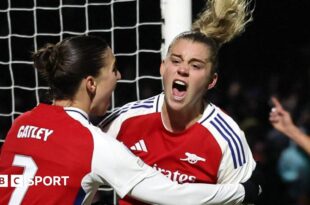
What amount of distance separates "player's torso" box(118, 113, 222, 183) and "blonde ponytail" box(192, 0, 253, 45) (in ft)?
1.38

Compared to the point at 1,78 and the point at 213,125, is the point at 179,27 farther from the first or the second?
the point at 1,78

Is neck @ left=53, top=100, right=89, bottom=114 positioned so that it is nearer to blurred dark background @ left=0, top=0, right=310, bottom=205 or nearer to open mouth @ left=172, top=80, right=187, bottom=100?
open mouth @ left=172, top=80, right=187, bottom=100

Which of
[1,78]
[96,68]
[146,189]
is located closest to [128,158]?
[146,189]

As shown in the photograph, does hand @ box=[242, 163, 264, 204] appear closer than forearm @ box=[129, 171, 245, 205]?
No

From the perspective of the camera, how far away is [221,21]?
3.59 metres

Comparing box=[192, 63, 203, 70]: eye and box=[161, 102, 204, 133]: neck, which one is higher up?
box=[192, 63, 203, 70]: eye

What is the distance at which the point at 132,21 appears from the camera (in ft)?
23.2

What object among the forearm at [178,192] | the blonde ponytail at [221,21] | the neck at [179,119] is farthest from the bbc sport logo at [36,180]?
the blonde ponytail at [221,21]

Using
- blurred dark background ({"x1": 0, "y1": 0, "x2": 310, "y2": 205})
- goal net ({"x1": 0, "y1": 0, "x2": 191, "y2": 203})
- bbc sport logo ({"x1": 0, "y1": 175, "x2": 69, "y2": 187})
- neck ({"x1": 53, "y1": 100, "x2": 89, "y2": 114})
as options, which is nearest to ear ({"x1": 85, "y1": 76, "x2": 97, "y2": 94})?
neck ({"x1": 53, "y1": 100, "x2": 89, "y2": 114})

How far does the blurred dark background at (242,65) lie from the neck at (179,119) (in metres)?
1.44

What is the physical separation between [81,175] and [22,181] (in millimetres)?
209

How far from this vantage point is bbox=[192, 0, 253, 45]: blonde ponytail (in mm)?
3574

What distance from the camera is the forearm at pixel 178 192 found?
303 centimetres

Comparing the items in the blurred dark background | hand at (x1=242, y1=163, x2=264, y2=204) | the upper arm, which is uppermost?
the upper arm
